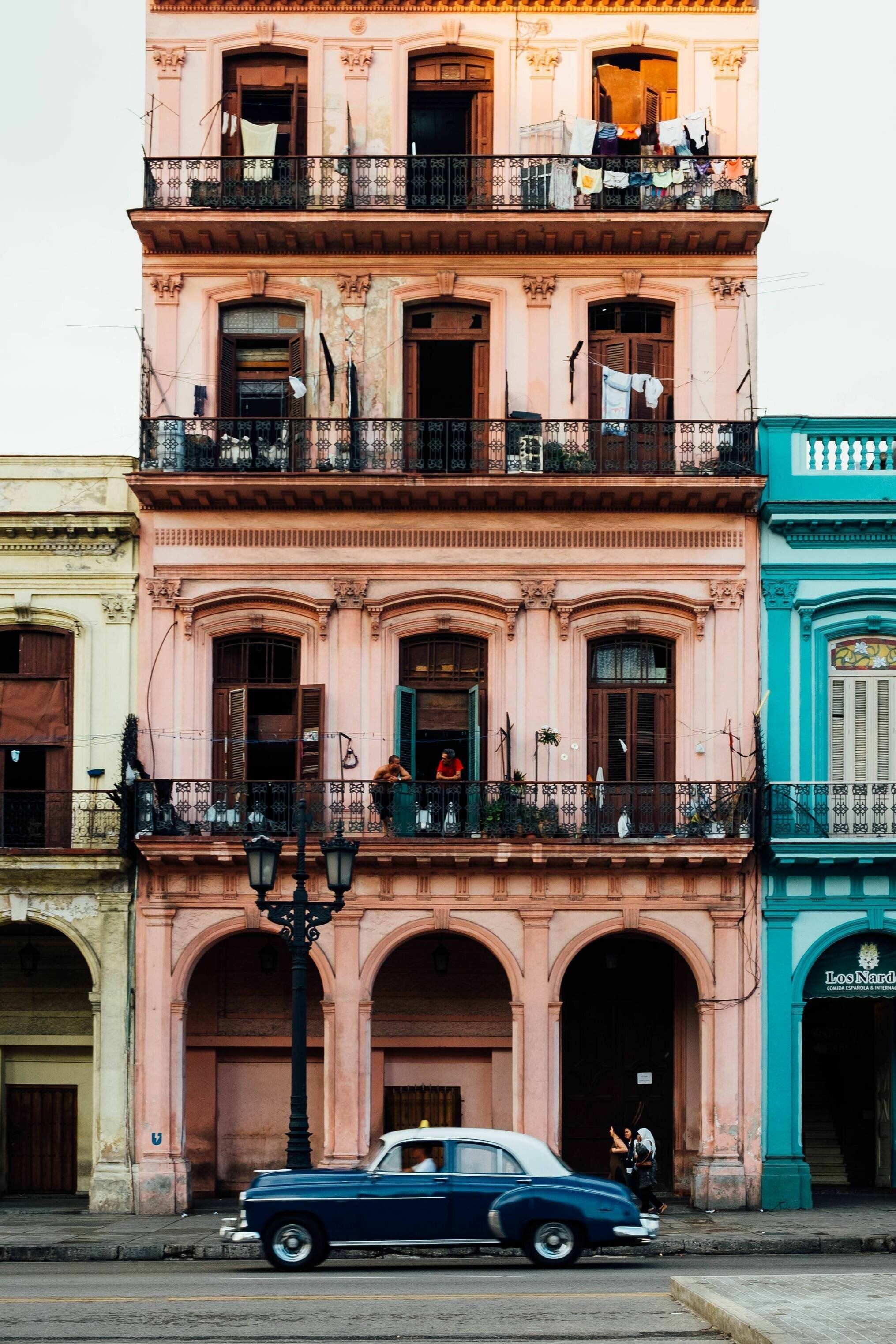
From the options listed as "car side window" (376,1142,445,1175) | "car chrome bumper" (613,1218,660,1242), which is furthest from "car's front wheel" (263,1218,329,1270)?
"car chrome bumper" (613,1218,660,1242)

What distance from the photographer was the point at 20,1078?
29766 mm

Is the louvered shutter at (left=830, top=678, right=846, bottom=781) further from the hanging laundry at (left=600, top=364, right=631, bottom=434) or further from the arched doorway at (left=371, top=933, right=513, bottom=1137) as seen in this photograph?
the arched doorway at (left=371, top=933, right=513, bottom=1137)

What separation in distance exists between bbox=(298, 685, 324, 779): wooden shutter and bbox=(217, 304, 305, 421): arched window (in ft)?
14.2

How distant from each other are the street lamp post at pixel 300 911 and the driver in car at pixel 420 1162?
261 centimetres

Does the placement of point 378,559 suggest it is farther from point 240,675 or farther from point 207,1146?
point 207,1146

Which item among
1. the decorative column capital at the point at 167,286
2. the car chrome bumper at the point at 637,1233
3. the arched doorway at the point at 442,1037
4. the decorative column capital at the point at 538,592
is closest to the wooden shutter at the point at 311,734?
the arched doorway at the point at 442,1037

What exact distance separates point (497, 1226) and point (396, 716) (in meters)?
10.1

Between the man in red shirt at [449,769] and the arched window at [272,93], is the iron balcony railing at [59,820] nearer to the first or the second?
the man in red shirt at [449,769]

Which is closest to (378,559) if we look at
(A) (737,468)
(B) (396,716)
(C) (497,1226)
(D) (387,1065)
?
(B) (396,716)

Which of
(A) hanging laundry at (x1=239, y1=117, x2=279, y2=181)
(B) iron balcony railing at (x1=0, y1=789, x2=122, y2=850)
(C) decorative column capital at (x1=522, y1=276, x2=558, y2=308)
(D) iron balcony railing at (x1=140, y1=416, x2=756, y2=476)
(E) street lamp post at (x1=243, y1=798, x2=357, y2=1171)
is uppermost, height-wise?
(A) hanging laundry at (x1=239, y1=117, x2=279, y2=181)

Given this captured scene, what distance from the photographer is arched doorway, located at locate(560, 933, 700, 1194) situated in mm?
29250

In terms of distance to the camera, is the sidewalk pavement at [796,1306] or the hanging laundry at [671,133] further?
the hanging laundry at [671,133]

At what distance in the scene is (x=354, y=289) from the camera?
29328 millimetres

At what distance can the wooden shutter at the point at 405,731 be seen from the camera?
28453mm
